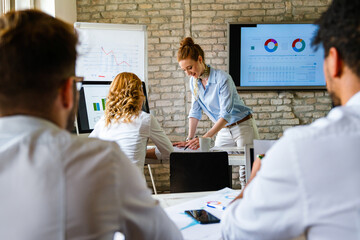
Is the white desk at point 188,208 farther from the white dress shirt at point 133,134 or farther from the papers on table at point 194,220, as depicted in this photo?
the white dress shirt at point 133,134

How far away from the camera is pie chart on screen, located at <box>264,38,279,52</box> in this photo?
445 centimetres

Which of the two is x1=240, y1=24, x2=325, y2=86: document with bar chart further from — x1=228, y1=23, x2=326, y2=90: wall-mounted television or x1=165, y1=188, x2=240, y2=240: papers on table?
x1=165, y1=188, x2=240, y2=240: papers on table

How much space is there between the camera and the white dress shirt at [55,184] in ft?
2.24

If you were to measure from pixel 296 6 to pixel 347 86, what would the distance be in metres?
4.11

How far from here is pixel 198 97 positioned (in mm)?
3561

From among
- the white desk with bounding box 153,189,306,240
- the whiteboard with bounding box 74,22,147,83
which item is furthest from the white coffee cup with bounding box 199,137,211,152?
the whiteboard with bounding box 74,22,147,83

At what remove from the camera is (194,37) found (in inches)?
179

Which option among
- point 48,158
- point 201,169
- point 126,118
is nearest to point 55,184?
point 48,158

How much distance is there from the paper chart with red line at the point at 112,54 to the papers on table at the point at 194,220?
258 centimetres

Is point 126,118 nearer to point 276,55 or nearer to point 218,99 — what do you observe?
point 218,99

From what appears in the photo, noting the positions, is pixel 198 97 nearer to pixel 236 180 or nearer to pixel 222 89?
pixel 222 89

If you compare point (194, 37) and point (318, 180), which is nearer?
point (318, 180)

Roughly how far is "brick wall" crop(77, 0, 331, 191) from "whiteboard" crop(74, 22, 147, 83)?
506mm

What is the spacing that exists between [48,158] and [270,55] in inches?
161
